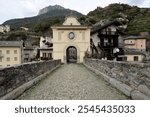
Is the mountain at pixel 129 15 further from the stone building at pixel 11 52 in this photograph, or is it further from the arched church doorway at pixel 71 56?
the stone building at pixel 11 52

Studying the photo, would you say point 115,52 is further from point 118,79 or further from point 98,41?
point 118,79

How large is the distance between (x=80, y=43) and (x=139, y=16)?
67942mm

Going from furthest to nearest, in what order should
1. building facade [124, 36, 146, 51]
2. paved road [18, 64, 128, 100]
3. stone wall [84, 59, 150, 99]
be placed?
building facade [124, 36, 146, 51] → paved road [18, 64, 128, 100] → stone wall [84, 59, 150, 99]

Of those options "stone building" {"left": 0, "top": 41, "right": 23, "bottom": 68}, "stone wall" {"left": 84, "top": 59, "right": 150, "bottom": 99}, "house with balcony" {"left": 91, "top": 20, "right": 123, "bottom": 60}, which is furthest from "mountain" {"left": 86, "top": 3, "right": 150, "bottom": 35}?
"stone wall" {"left": 84, "top": 59, "right": 150, "bottom": 99}

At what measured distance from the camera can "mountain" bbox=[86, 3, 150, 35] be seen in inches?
3332

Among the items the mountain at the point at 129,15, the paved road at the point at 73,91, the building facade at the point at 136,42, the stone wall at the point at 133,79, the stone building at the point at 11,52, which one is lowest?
the paved road at the point at 73,91

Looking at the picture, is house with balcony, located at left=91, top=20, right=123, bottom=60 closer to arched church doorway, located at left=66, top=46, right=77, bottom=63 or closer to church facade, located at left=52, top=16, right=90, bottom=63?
church facade, located at left=52, top=16, right=90, bottom=63

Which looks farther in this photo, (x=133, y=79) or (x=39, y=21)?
(x=39, y=21)

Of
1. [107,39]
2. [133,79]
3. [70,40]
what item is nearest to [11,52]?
[70,40]

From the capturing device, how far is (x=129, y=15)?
98.6 metres

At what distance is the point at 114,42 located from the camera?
45.8 metres

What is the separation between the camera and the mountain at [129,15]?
8462cm

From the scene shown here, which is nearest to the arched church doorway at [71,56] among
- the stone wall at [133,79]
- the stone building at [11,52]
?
the stone building at [11,52]

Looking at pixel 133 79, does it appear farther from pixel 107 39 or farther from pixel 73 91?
pixel 107 39
